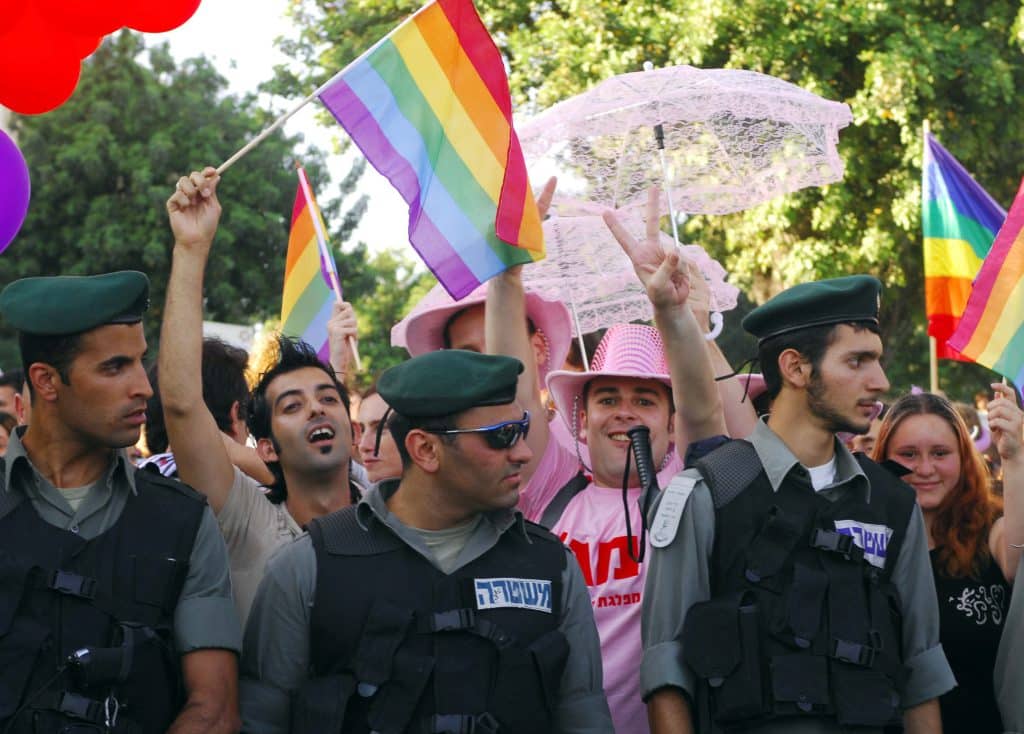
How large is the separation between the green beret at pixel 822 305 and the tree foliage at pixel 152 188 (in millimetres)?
17510

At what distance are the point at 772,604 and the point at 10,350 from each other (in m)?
19.8

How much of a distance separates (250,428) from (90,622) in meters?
1.51

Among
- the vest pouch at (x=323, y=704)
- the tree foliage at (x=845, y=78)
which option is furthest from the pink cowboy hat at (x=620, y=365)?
the tree foliage at (x=845, y=78)

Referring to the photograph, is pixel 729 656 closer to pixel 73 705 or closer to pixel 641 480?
pixel 641 480

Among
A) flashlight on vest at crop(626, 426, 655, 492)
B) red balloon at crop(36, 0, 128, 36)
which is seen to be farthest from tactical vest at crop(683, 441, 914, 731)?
red balloon at crop(36, 0, 128, 36)

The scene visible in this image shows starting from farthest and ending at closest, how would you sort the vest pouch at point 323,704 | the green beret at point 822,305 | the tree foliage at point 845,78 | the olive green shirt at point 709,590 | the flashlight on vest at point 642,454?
the tree foliage at point 845,78 → the flashlight on vest at point 642,454 → the green beret at point 822,305 → the olive green shirt at point 709,590 → the vest pouch at point 323,704

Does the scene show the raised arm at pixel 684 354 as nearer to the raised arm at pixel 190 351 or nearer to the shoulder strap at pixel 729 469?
the shoulder strap at pixel 729 469

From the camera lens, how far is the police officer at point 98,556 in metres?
3.77

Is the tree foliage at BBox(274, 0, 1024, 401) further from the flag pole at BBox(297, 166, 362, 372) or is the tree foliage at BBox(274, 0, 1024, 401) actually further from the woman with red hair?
the woman with red hair

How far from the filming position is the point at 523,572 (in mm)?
4086

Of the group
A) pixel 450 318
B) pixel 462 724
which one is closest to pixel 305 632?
pixel 462 724

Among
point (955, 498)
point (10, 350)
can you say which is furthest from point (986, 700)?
point (10, 350)

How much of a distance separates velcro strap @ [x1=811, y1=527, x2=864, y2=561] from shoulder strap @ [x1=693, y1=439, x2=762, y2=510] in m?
0.24

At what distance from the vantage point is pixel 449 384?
4168mm
